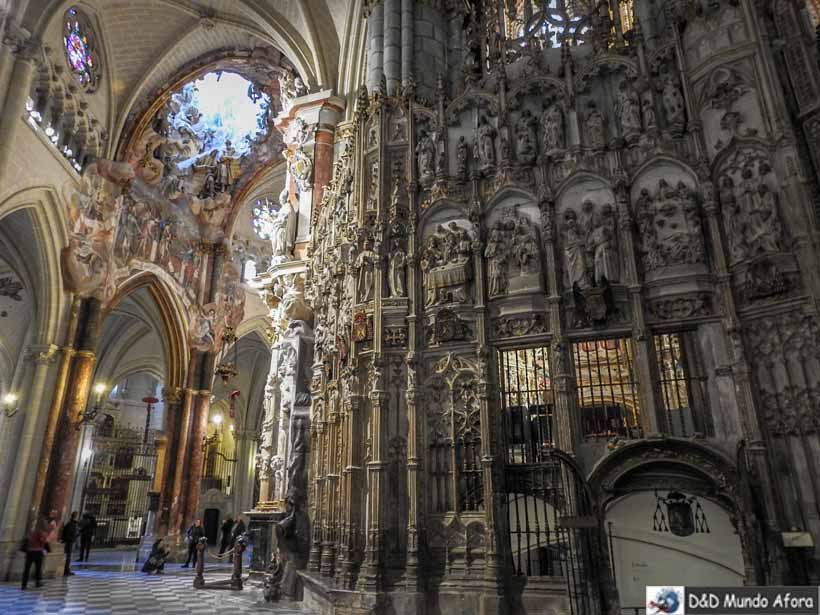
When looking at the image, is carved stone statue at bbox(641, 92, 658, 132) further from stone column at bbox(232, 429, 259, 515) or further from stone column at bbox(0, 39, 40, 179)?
stone column at bbox(232, 429, 259, 515)

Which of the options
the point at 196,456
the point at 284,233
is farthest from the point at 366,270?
the point at 196,456

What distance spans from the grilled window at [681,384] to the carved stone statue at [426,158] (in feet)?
15.9

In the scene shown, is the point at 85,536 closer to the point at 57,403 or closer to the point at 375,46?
the point at 57,403

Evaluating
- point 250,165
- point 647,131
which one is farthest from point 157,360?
point 647,131

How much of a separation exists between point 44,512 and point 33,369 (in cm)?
420

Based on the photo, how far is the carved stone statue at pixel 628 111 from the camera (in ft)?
31.3

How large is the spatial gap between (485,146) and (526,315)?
3.30 m

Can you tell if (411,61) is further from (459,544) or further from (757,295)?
(459,544)

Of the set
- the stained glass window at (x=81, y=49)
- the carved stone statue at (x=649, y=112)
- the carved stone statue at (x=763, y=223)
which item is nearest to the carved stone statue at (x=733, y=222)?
the carved stone statue at (x=763, y=223)

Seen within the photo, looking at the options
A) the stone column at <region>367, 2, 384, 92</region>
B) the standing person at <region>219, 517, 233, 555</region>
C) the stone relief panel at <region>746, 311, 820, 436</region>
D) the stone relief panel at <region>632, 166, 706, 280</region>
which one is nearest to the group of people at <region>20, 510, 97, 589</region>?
the standing person at <region>219, 517, 233, 555</region>

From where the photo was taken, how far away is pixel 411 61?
12312 mm

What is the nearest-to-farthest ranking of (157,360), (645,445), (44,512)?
1. (645,445)
2. (44,512)
3. (157,360)

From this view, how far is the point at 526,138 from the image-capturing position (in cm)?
1034

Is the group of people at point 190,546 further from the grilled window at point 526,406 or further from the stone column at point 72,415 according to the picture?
the grilled window at point 526,406
